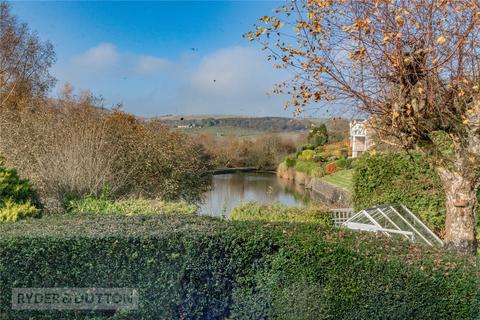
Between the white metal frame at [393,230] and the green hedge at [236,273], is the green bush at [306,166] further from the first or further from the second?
the green hedge at [236,273]

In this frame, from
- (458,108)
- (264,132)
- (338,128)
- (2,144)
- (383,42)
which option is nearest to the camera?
(383,42)

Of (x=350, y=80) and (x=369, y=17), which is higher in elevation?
(x=369, y=17)

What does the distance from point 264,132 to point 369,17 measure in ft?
88.2

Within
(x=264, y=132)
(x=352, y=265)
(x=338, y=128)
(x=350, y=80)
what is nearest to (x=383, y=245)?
(x=352, y=265)

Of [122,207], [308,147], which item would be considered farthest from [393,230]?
[308,147]

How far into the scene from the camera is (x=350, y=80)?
4539 millimetres

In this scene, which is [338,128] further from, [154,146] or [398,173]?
[154,146]

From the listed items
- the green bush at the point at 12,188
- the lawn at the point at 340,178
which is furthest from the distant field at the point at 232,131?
the green bush at the point at 12,188

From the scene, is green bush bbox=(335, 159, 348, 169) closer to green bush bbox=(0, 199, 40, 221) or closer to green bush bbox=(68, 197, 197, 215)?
green bush bbox=(68, 197, 197, 215)

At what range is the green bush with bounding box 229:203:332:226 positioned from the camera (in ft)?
30.7

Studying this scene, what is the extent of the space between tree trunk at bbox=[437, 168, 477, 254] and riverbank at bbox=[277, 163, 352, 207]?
1225 centimetres

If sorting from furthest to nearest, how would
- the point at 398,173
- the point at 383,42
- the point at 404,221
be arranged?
the point at 398,173, the point at 404,221, the point at 383,42

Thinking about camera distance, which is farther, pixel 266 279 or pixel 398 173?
pixel 398 173

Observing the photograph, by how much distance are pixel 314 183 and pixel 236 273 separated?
22071mm
